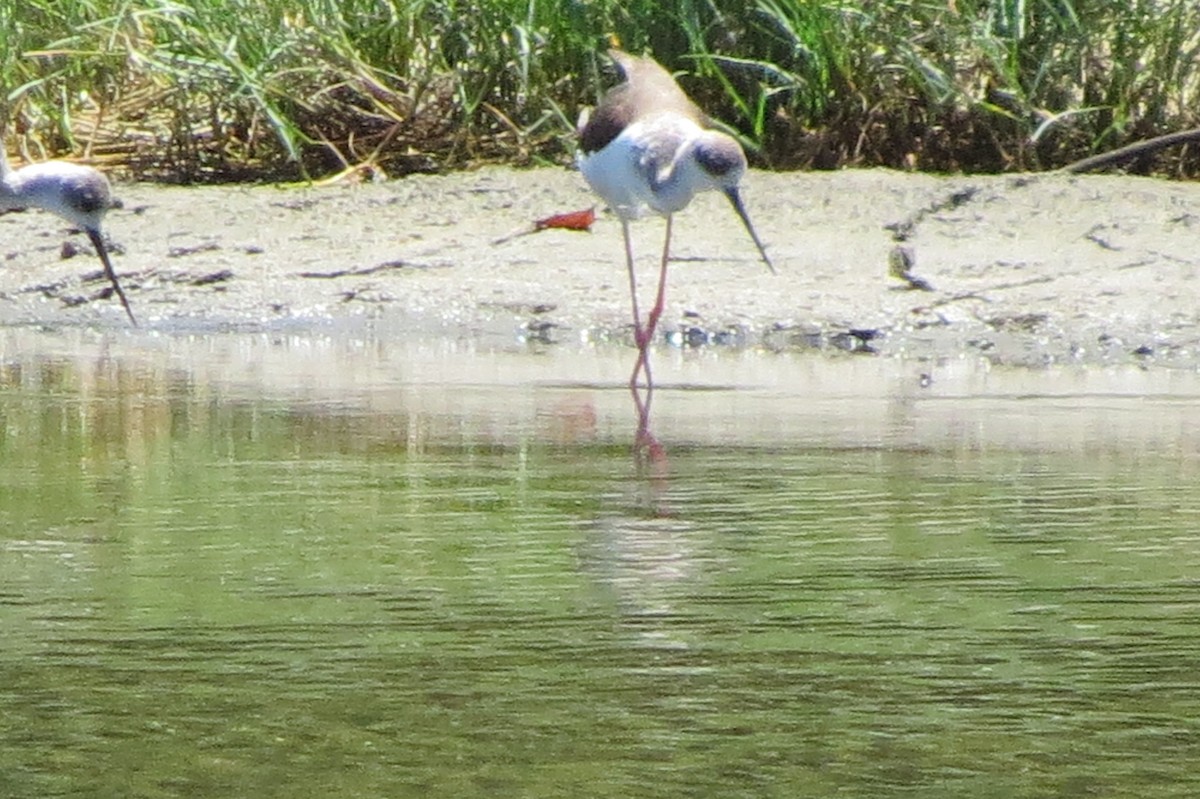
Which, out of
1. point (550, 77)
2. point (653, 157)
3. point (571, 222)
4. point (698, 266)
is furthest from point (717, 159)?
point (550, 77)

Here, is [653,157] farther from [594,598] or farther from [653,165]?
[594,598]

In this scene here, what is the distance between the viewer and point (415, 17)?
9125 mm

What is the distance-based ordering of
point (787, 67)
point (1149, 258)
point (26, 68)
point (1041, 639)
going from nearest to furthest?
point (1041, 639) < point (1149, 258) < point (787, 67) < point (26, 68)

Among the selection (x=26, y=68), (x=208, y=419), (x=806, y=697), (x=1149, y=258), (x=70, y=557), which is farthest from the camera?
(x=26, y=68)

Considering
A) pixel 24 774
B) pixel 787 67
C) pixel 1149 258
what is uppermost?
pixel 787 67

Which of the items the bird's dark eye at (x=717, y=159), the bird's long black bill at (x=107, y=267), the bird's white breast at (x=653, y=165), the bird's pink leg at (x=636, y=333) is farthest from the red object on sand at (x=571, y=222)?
the bird's dark eye at (x=717, y=159)

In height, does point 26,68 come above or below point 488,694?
above

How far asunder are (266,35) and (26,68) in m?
1.01

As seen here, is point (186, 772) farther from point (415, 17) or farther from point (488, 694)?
Answer: point (415, 17)

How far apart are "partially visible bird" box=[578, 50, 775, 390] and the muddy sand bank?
1.41ft

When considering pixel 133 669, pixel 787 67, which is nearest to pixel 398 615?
pixel 133 669

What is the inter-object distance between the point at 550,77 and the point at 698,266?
160 centimetres

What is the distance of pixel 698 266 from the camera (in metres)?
7.74

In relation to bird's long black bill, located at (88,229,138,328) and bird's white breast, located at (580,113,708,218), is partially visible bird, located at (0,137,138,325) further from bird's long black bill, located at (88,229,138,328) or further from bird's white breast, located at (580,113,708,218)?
bird's white breast, located at (580,113,708,218)
